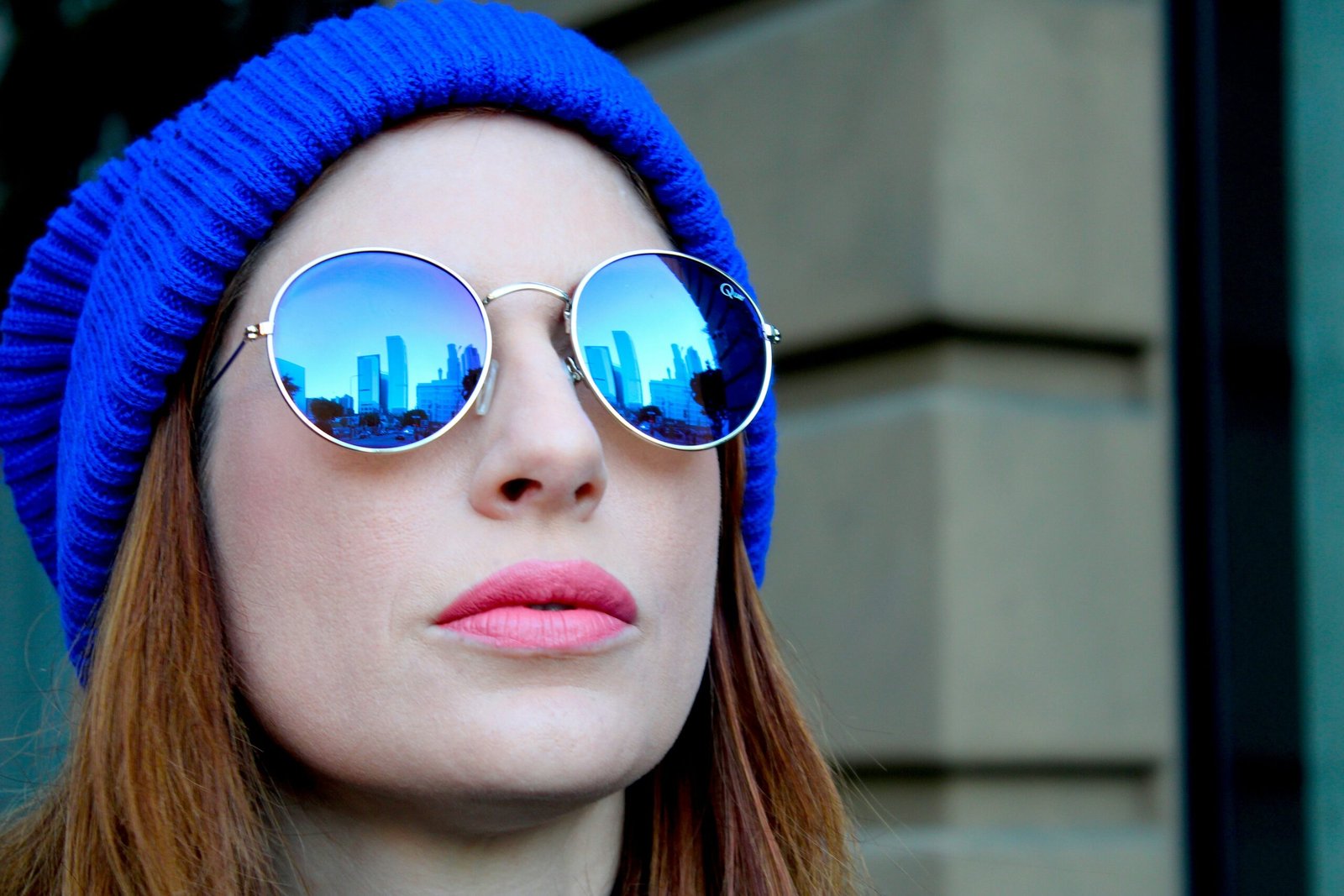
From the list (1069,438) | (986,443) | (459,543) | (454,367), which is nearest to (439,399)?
(454,367)

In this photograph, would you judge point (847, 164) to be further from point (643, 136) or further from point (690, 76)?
point (643, 136)

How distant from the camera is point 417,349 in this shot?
1.43m

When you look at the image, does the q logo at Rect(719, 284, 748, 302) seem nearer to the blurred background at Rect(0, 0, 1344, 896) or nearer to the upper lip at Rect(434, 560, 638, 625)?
the upper lip at Rect(434, 560, 638, 625)

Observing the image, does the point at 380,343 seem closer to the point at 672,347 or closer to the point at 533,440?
the point at 533,440

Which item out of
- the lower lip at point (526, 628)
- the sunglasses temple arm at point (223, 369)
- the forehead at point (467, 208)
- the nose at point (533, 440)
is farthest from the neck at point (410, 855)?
the forehead at point (467, 208)

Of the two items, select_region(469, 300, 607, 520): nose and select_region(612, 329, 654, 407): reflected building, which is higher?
select_region(612, 329, 654, 407): reflected building

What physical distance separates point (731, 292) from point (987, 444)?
126 centimetres

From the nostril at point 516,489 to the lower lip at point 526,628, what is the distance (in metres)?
0.11

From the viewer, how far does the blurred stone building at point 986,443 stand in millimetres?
2723

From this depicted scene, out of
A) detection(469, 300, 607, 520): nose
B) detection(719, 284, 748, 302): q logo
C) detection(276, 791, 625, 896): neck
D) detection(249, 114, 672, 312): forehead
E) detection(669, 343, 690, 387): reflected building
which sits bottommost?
detection(276, 791, 625, 896): neck

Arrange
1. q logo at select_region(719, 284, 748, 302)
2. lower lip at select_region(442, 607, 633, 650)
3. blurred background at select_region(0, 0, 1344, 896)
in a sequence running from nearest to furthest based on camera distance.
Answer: lower lip at select_region(442, 607, 633, 650) → q logo at select_region(719, 284, 748, 302) → blurred background at select_region(0, 0, 1344, 896)

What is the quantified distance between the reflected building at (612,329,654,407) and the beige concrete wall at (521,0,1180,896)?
1.31 m

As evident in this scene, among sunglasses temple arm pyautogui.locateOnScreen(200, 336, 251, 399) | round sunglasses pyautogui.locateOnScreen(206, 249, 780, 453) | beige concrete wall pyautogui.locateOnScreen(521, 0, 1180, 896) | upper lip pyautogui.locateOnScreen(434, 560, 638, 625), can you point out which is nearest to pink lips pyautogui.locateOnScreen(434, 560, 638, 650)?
upper lip pyautogui.locateOnScreen(434, 560, 638, 625)

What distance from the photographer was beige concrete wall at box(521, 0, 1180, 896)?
272cm
